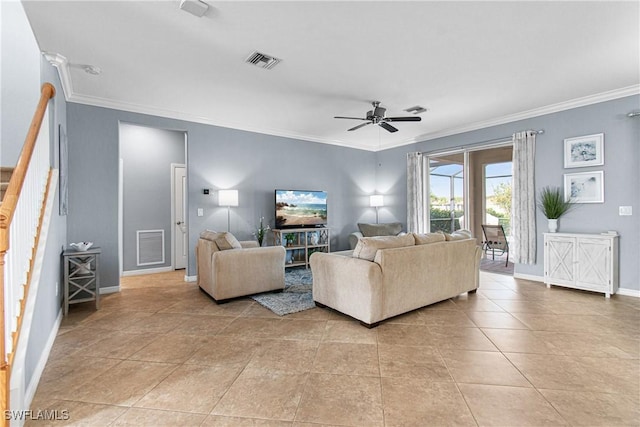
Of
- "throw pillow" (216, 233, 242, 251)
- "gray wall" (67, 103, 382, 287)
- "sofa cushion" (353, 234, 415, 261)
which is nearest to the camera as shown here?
"sofa cushion" (353, 234, 415, 261)

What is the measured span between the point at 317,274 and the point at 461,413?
2032mm

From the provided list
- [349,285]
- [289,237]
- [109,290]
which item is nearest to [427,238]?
[349,285]

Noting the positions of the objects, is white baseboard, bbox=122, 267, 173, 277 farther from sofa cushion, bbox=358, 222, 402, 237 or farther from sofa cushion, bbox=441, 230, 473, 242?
sofa cushion, bbox=441, 230, 473, 242

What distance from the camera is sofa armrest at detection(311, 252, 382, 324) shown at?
9.62 feet

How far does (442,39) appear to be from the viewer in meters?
2.76

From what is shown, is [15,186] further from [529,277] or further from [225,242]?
[529,277]

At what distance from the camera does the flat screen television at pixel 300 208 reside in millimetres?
5746

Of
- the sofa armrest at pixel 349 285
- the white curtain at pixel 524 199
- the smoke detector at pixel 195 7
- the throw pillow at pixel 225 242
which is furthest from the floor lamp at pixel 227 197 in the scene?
the white curtain at pixel 524 199

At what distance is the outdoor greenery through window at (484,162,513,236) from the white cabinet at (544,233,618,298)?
1.42 m

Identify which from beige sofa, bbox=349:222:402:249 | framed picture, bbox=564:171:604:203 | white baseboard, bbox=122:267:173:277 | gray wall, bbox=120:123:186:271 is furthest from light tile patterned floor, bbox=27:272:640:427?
beige sofa, bbox=349:222:402:249

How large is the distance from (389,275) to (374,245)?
329mm

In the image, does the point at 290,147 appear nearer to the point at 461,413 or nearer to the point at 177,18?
the point at 177,18

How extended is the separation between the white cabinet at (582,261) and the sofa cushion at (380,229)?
2.72 m

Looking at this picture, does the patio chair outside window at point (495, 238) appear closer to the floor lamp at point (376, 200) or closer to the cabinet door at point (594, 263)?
the cabinet door at point (594, 263)
